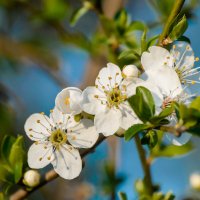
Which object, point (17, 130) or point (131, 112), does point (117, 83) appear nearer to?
point (131, 112)

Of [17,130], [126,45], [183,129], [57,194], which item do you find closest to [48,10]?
[126,45]

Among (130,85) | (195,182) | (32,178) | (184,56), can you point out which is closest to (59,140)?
(32,178)

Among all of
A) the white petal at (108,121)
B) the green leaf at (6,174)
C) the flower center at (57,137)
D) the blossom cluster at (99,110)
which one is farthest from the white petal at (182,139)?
the green leaf at (6,174)

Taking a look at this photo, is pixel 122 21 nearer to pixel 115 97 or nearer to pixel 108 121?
pixel 115 97

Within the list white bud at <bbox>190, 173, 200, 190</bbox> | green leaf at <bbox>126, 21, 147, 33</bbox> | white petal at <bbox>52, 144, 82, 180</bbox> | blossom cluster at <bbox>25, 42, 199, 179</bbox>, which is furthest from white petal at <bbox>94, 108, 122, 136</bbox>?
white bud at <bbox>190, 173, 200, 190</bbox>

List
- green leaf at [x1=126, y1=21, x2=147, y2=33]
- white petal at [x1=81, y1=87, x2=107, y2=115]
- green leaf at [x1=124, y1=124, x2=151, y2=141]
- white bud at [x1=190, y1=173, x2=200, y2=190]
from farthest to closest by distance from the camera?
white bud at [x1=190, y1=173, x2=200, y2=190] → green leaf at [x1=126, y1=21, x2=147, y2=33] → white petal at [x1=81, y1=87, x2=107, y2=115] → green leaf at [x1=124, y1=124, x2=151, y2=141]

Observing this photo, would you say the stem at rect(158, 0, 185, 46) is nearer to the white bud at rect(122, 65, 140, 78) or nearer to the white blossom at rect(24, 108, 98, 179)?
the white bud at rect(122, 65, 140, 78)
